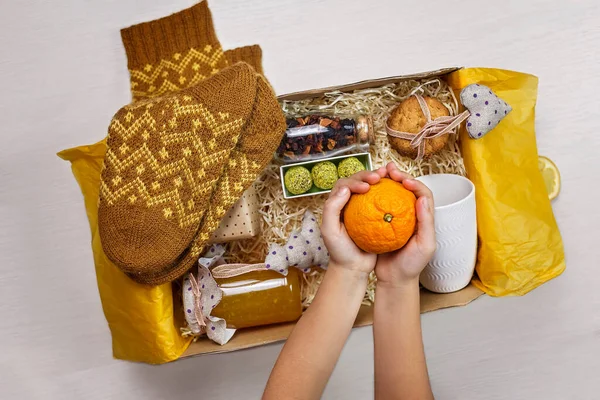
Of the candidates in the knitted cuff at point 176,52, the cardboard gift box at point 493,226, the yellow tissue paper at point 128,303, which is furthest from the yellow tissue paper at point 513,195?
the yellow tissue paper at point 128,303

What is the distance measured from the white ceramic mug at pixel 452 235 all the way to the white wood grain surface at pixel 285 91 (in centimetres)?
23

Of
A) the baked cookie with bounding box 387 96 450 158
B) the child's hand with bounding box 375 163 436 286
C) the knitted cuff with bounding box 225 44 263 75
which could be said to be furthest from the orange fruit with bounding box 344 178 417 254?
the knitted cuff with bounding box 225 44 263 75

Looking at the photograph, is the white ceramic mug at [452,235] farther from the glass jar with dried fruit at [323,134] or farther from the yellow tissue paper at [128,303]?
the yellow tissue paper at [128,303]

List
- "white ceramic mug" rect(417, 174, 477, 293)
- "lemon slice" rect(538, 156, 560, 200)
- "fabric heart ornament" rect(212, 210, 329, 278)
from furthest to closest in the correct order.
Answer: "lemon slice" rect(538, 156, 560, 200) → "fabric heart ornament" rect(212, 210, 329, 278) → "white ceramic mug" rect(417, 174, 477, 293)

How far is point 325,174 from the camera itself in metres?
0.99

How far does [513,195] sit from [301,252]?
465 mm

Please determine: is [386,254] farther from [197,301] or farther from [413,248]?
[197,301]

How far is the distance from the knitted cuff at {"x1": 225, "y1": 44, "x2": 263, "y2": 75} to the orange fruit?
20.2 inches

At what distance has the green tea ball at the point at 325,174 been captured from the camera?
995mm

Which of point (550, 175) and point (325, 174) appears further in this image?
point (550, 175)

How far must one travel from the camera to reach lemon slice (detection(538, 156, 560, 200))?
1.10 metres

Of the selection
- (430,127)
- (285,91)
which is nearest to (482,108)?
(430,127)

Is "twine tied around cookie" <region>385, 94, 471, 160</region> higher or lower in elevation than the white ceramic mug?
higher

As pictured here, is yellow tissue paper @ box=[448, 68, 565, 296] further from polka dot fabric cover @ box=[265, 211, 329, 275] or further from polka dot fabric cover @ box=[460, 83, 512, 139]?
polka dot fabric cover @ box=[265, 211, 329, 275]
